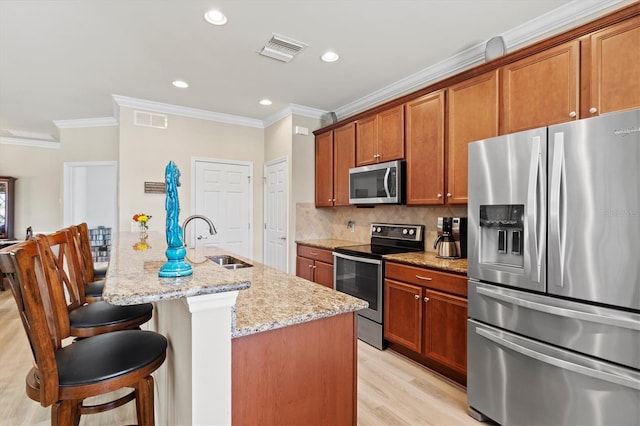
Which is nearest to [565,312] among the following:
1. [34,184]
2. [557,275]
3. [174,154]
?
[557,275]

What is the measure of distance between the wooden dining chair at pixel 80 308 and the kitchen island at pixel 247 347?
0.46 meters

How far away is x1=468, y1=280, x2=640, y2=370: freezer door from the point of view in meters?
1.42

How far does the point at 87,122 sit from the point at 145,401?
5.18 meters

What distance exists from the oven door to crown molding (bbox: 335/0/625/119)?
192 cm

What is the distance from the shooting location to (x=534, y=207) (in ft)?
5.70

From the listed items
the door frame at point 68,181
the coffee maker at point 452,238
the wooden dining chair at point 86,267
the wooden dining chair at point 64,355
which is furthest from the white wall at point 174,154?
the coffee maker at point 452,238

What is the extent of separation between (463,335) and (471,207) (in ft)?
3.07

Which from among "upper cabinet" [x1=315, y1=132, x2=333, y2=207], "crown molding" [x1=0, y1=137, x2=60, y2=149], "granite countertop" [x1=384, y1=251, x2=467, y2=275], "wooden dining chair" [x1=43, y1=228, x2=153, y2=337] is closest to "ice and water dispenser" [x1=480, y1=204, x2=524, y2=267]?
"granite countertop" [x1=384, y1=251, x2=467, y2=275]

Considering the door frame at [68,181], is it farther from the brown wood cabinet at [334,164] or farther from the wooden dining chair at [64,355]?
the wooden dining chair at [64,355]

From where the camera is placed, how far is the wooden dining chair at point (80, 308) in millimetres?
1616

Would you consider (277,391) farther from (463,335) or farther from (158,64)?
(158,64)

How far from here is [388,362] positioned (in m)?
2.81

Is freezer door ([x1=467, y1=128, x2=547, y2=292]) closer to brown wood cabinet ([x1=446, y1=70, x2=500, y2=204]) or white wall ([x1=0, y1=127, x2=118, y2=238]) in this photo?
brown wood cabinet ([x1=446, y1=70, x2=500, y2=204])

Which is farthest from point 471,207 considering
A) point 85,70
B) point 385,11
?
point 85,70
